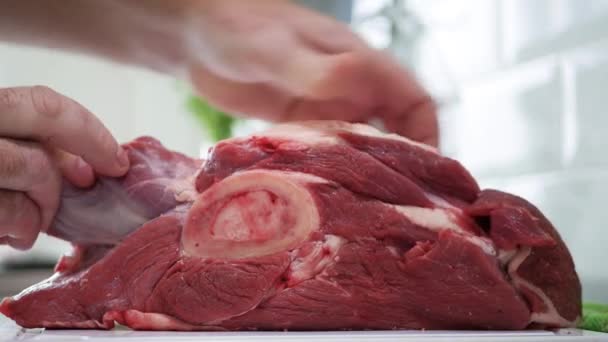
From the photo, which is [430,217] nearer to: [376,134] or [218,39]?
[376,134]

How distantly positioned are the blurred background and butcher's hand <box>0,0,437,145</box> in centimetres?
11

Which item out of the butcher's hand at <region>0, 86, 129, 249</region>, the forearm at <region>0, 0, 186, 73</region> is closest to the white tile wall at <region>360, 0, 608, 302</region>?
the forearm at <region>0, 0, 186, 73</region>

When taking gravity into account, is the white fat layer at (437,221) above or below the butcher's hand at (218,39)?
below

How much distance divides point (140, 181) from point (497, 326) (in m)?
0.68

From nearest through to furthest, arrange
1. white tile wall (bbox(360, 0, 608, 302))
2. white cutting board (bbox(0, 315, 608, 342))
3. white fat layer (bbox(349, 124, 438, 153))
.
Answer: white cutting board (bbox(0, 315, 608, 342)) → white fat layer (bbox(349, 124, 438, 153)) → white tile wall (bbox(360, 0, 608, 302))

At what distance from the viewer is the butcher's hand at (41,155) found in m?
1.08

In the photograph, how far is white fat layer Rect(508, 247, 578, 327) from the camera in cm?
121

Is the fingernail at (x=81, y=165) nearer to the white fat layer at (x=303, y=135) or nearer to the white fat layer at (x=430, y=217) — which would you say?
the white fat layer at (x=303, y=135)

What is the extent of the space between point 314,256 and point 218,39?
41 cm

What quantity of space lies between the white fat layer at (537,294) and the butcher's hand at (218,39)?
43cm

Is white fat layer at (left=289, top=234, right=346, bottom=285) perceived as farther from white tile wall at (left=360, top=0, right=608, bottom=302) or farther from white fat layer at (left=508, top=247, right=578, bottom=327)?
white tile wall at (left=360, top=0, right=608, bottom=302)

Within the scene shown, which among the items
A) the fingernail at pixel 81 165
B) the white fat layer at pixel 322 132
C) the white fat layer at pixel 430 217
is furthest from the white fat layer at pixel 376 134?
the fingernail at pixel 81 165

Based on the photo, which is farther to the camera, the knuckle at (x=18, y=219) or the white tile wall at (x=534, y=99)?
the white tile wall at (x=534, y=99)

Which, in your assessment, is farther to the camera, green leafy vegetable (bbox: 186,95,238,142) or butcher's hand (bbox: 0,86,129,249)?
green leafy vegetable (bbox: 186,95,238,142)
